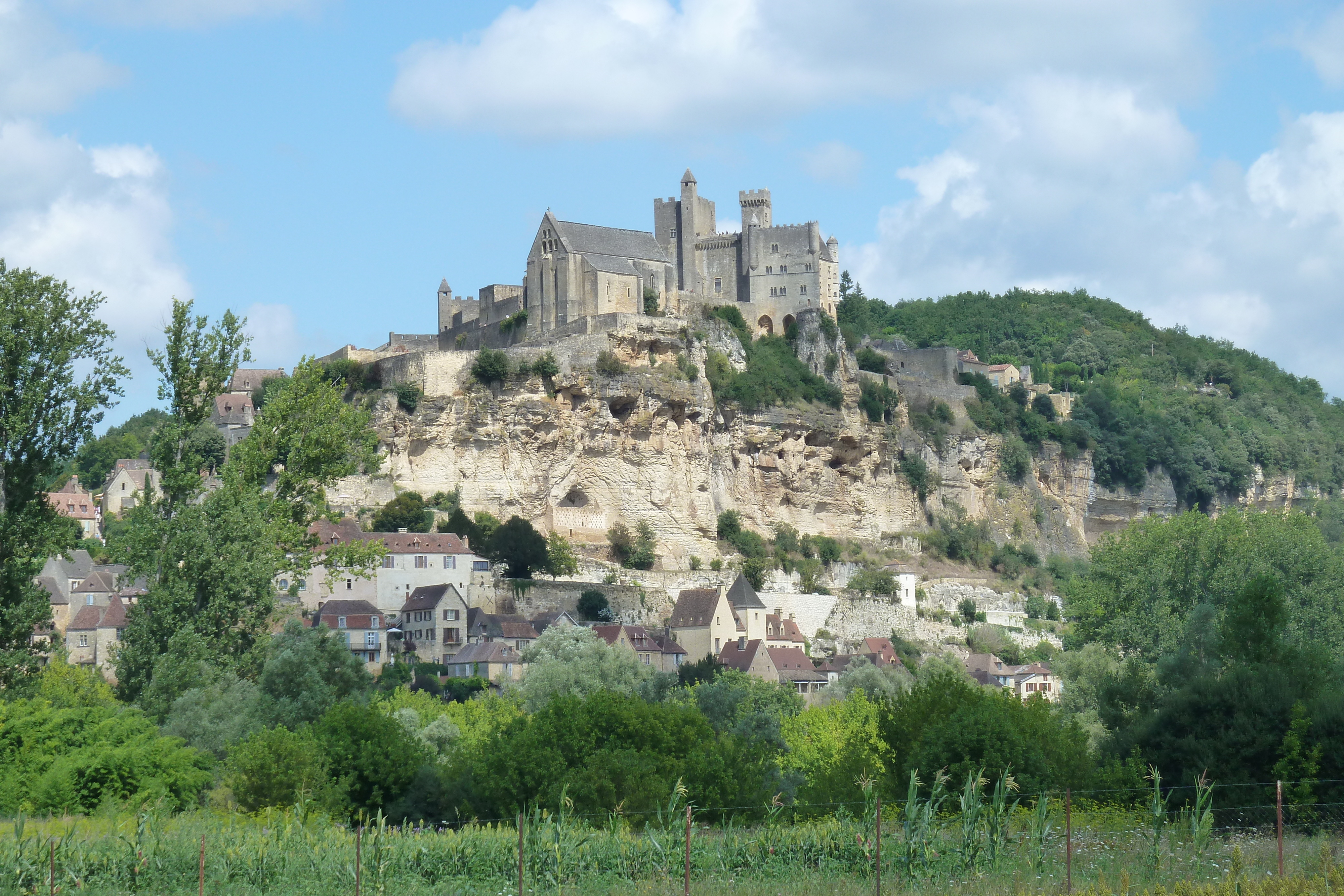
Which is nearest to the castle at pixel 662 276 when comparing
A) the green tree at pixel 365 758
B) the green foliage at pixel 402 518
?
the green foliage at pixel 402 518

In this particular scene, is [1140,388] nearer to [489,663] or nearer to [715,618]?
[715,618]

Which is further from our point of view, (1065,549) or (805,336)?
(1065,549)

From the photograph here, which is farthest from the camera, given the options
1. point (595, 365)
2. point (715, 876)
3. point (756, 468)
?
point (756, 468)

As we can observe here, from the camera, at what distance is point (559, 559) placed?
232 feet

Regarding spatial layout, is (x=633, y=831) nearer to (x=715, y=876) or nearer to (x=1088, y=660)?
(x=715, y=876)

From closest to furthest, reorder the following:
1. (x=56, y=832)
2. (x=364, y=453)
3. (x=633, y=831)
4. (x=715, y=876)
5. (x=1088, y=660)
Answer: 1. (x=715, y=876)
2. (x=56, y=832)
3. (x=633, y=831)
4. (x=364, y=453)
5. (x=1088, y=660)

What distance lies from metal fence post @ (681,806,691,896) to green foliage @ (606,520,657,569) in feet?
177

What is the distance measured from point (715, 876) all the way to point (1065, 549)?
80005 millimetres

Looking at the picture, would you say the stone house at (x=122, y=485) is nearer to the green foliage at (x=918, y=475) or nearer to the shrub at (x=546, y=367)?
the shrub at (x=546, y=367)

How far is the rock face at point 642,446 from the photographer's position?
251 feet

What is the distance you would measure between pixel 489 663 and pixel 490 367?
20.7 m

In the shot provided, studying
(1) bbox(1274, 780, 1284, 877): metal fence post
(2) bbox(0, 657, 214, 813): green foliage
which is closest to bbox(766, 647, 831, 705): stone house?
(2) bbox(0, 657, 214, 813): green foliage

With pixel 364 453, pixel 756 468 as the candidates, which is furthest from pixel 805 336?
pixel 364 453

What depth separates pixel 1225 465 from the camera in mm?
109250
